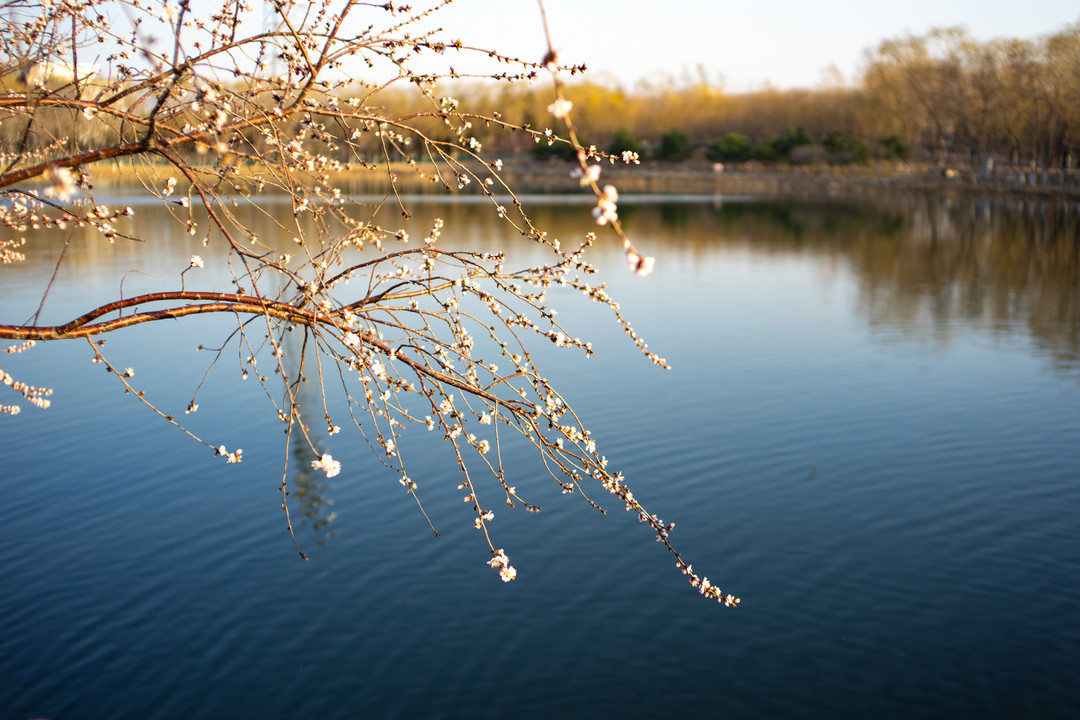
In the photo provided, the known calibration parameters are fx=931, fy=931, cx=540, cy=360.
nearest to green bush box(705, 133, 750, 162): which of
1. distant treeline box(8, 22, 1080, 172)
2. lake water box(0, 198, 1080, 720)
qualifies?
distant treeline box(8, 22, 1080, 172)

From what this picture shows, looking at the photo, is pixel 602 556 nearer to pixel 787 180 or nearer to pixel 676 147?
pixel 787 180

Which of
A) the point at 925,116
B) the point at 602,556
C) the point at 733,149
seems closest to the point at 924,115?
the point at 925,116

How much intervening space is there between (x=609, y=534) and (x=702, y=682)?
2089 mm

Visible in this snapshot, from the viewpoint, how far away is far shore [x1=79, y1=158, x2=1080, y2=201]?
51531 millimetres

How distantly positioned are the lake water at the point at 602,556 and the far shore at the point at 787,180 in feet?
104

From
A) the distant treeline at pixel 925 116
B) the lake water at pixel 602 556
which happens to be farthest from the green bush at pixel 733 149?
the lake water at pixel 602 556

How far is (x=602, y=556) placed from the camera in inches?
292

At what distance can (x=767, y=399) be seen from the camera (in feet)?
37.4

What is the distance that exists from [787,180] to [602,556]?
206ft

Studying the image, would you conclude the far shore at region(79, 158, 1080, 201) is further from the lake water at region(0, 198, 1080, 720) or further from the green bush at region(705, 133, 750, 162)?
the lake water at region(0, 198, 1080, 720)

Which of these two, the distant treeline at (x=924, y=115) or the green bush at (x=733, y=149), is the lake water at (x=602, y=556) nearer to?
the distant treeline at (x=924, y=115)

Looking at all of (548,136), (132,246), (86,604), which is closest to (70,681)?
(86,604)

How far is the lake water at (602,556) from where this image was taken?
585 centimetres

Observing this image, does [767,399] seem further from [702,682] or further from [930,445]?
[702,682]
